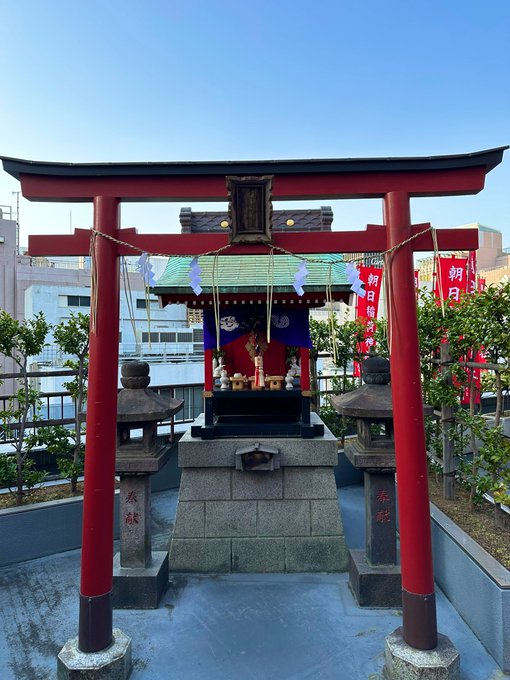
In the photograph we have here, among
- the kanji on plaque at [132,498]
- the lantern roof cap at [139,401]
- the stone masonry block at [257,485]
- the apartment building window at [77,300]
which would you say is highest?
the apartment building window at [77,300]

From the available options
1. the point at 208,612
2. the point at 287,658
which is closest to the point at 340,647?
the point at 287,658

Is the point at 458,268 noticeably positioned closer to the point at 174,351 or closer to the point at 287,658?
the point at 287,658

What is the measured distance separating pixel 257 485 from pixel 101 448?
348 cm

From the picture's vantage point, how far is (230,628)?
547 centimetres

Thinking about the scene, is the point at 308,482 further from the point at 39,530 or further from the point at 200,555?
the point at 39,530

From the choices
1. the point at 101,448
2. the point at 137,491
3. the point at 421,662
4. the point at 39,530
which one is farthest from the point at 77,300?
the point at 421,662

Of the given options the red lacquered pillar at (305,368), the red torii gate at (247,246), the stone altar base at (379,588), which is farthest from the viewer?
the red lacquered pillar at (305,368)

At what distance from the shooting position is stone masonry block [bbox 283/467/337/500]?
23.7 feet

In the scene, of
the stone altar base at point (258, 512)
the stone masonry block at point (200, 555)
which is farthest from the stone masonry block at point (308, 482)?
the stone masonry block at point (200, 555)

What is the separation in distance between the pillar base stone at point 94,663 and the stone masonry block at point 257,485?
3010 millimetres

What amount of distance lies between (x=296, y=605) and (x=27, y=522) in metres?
4.78

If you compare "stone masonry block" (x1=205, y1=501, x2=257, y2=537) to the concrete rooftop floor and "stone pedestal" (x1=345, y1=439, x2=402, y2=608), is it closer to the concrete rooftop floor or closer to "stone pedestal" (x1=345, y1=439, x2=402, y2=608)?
the concrete rooftop floor

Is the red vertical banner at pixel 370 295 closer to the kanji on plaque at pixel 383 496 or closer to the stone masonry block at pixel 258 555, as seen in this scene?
the kanji on plaque at pixel 383 496

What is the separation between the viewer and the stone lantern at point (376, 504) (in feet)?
19.4
